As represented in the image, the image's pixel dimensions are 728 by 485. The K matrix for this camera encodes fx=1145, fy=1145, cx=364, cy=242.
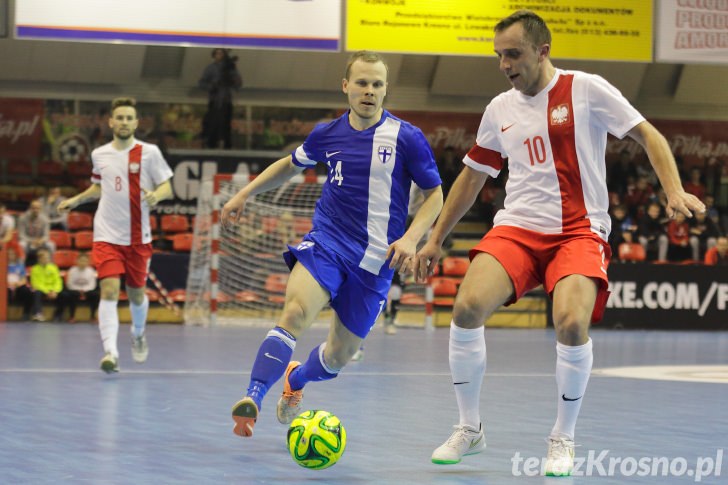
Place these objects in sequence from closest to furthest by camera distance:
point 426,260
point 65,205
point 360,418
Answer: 1. point 426,260
2. point 360,418
3. point 65,205

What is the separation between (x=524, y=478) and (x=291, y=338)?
4.33ft

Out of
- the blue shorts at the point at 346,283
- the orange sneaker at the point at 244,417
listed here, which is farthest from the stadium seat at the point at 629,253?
the orange sneaker at the point at 244,417

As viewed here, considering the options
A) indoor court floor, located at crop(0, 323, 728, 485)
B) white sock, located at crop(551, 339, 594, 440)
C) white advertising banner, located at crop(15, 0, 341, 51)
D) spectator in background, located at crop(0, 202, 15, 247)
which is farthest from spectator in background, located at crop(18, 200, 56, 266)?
white sock, located at crop(551, 339, 594, 440)

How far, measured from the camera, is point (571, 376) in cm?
498

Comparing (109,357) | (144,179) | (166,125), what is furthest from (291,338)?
(166,125)

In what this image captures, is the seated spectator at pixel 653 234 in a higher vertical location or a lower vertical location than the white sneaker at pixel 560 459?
lower

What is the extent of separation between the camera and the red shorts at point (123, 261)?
9.48 metres

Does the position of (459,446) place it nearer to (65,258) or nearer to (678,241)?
(65,258)

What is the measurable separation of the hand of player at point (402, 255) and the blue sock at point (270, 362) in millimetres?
628

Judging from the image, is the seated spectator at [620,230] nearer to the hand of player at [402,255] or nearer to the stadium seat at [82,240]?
the stadium seat at [82,240]

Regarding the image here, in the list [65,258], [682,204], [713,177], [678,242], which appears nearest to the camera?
[682,204]

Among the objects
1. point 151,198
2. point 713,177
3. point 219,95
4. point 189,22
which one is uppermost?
point 189,22

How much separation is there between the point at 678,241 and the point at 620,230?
37.4 inches

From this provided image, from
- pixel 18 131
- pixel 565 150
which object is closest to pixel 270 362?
pixel 565 150
